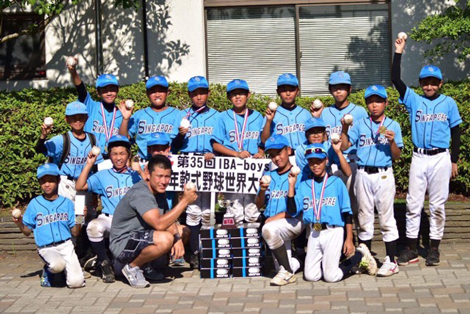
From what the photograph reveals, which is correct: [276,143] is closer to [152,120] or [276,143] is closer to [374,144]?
[374,144]

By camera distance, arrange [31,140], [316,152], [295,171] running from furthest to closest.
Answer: [31,140], [316,152], [295,171]

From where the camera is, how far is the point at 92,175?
380 inches

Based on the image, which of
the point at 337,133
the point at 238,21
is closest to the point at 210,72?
the point at 238,21

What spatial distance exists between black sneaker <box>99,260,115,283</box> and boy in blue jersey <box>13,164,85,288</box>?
0.26m

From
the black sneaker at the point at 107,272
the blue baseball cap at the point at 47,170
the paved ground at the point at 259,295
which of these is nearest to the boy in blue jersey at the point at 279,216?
the paved ground at the point at 259,295

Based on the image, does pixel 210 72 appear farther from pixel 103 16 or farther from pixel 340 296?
pixel 340 296

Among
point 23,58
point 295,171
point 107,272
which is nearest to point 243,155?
point 295,171

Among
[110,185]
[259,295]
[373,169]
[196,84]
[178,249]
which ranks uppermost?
[196,84]

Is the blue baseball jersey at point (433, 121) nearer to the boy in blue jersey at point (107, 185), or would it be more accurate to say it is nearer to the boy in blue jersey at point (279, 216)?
the boy in blue jersey at point (279, 216)

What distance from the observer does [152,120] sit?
10.0 meters

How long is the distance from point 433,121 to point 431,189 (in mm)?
760

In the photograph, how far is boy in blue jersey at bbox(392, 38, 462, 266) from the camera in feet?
31.3

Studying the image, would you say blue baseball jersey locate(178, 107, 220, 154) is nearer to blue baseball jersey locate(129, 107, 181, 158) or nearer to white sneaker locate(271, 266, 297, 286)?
blue baseball jersey locate(129, 107, 181, 158)

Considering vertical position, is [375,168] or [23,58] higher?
[23,58]
